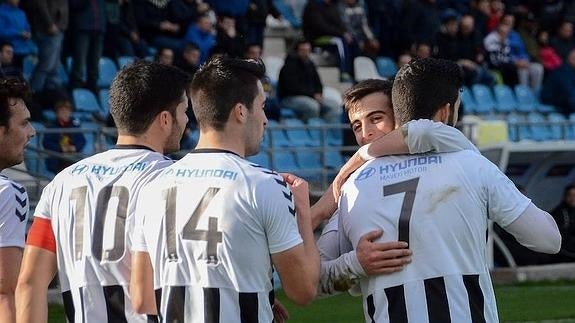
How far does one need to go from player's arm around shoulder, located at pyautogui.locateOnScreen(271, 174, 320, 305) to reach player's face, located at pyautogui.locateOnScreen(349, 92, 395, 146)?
2.60 feet

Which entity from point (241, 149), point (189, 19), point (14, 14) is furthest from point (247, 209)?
point (189, 19)

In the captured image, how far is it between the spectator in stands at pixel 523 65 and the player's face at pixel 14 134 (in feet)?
Result: 60.9

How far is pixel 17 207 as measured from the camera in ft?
19.4

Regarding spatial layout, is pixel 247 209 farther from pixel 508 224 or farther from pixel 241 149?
pixel 508 224

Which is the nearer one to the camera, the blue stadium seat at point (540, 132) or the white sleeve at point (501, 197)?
the white sleeve at point (501, 197)

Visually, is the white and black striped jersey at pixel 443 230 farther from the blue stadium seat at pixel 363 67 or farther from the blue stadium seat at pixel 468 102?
the blue stadium seat at pixel 468 102

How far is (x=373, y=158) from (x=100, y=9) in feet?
41.5

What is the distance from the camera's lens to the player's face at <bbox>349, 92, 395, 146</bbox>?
570 cm

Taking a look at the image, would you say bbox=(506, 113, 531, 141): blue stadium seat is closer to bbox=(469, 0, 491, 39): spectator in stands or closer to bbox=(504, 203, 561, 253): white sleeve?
bbox=(469, 0, 491, 39): spectator in stands

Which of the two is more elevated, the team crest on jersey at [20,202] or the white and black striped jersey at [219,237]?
the team crest on jersey at [20,202]

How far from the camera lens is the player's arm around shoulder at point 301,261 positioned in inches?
190

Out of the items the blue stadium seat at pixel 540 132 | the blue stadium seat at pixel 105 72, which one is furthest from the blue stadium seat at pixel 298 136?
the blue stadium seat at pixel 540 132

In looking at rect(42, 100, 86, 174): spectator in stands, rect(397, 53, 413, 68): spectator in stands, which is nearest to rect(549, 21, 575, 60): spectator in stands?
rect(397, 53, 413, 68): spectator in stands

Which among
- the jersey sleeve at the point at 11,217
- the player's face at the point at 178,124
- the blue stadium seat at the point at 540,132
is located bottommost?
the jersey sleeve at the point at 11,217
